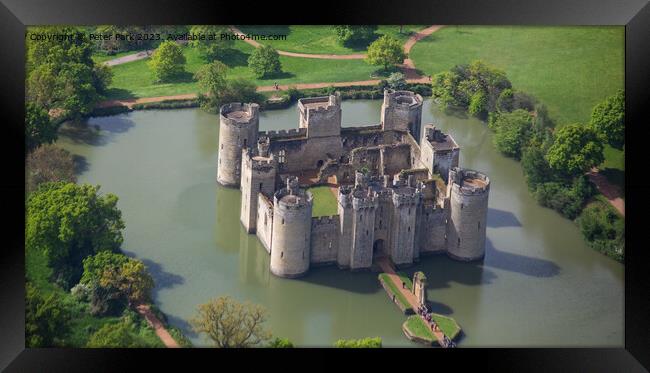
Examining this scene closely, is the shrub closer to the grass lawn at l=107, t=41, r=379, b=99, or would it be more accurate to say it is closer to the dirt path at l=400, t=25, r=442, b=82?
the dirt path at l=400, t=25, r=442, b=82

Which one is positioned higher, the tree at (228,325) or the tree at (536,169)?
the tree at (536,169)

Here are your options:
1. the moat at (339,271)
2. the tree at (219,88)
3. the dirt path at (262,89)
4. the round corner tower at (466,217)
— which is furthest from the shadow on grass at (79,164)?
the round corner tower at (466,217)

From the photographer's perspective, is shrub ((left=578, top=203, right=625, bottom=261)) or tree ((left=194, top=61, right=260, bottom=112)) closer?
shrub ((left=578, top=203, right=625, bottom=261))

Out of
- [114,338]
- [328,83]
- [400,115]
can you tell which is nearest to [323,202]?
[400,115]

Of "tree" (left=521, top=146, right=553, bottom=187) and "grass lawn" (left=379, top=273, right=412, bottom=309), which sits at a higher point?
"tree" (left=521, top=146, right=553, bottom=187)

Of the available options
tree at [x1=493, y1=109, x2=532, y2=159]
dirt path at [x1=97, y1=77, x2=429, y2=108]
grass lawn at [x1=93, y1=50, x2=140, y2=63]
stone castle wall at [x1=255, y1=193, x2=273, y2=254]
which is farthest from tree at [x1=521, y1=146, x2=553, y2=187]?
grass lawn at [x1=93, y1=50, x2=140, y2=63]

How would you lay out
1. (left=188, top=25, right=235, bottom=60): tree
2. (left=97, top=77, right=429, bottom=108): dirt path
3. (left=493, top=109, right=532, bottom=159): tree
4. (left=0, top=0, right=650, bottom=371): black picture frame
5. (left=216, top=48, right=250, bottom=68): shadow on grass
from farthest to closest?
1. (left=188, top=25, right=235, bottom=60): tree
2. (left=216, top=48, right=250, bottom=68): shadow on grass
3. (left=97, top=77, right=429, bottom=108): dirt path
4. (left=493, top=109, right=532, bottom=159): tree
5. (left=0, top=0, right=650, bottom=371): black picture frame

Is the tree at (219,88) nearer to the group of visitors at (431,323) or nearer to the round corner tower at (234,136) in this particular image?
the round corner tower at (234,136)

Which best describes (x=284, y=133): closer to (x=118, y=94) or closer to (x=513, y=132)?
(x=513, y=132)
